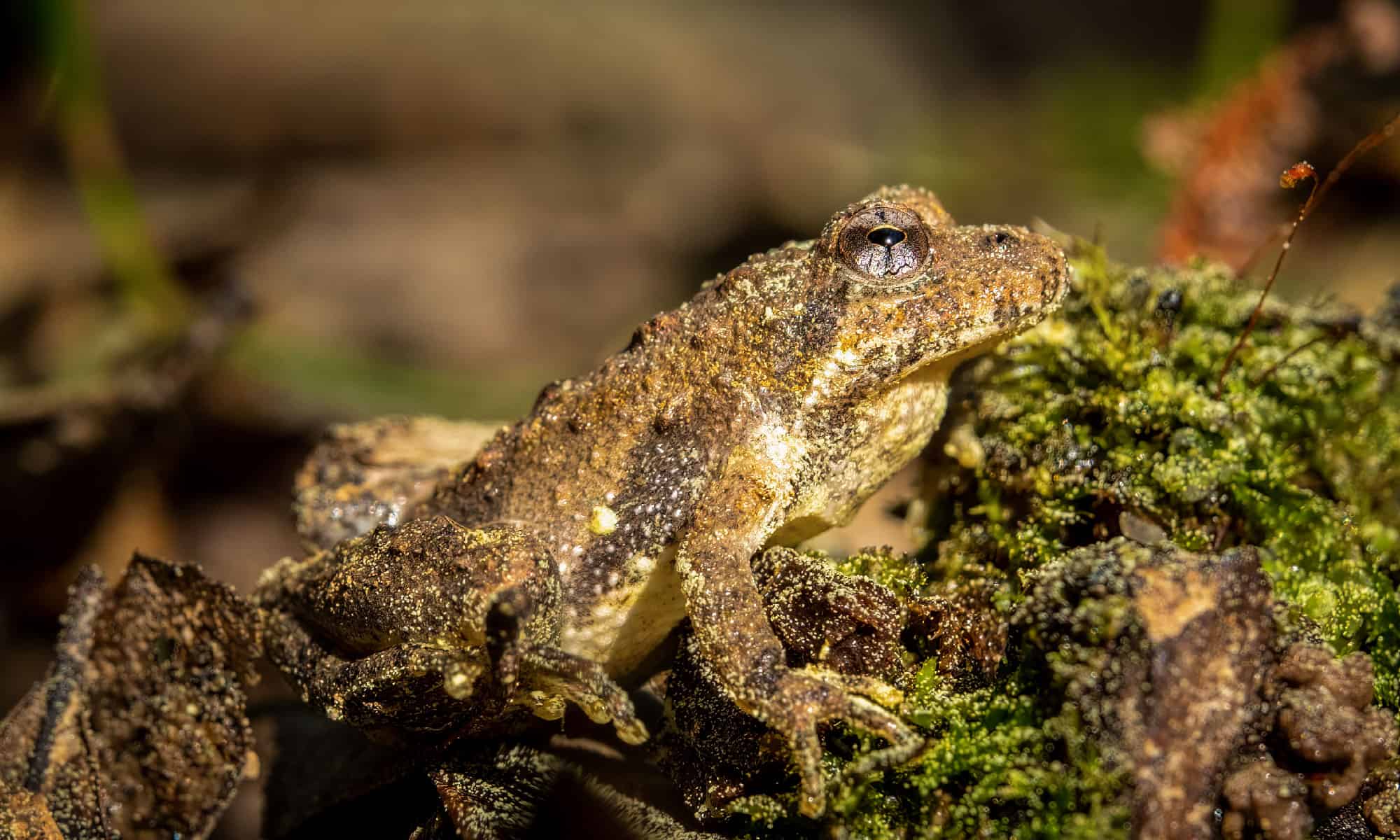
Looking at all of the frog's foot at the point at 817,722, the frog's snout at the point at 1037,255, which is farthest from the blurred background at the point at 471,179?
the frog's foot at the point at 817,722

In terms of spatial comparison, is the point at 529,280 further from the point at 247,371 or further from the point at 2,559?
the point at 2,559

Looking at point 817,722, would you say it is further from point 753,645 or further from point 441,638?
point 441,638

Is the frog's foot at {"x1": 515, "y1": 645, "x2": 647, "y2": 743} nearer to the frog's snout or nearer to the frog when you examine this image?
the frog

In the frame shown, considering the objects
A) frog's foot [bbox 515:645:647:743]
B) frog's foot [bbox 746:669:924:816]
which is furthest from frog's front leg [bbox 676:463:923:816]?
frog's foot [bbox 515:645:647:743]

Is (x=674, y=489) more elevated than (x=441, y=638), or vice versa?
(x=674, y=489)

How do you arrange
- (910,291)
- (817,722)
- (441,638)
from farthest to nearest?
(910,291) → (441,638) → (817,722)

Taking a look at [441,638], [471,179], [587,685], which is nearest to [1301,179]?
[587,685]

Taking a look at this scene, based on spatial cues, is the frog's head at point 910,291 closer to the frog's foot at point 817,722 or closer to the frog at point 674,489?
the frog at point 674,489
